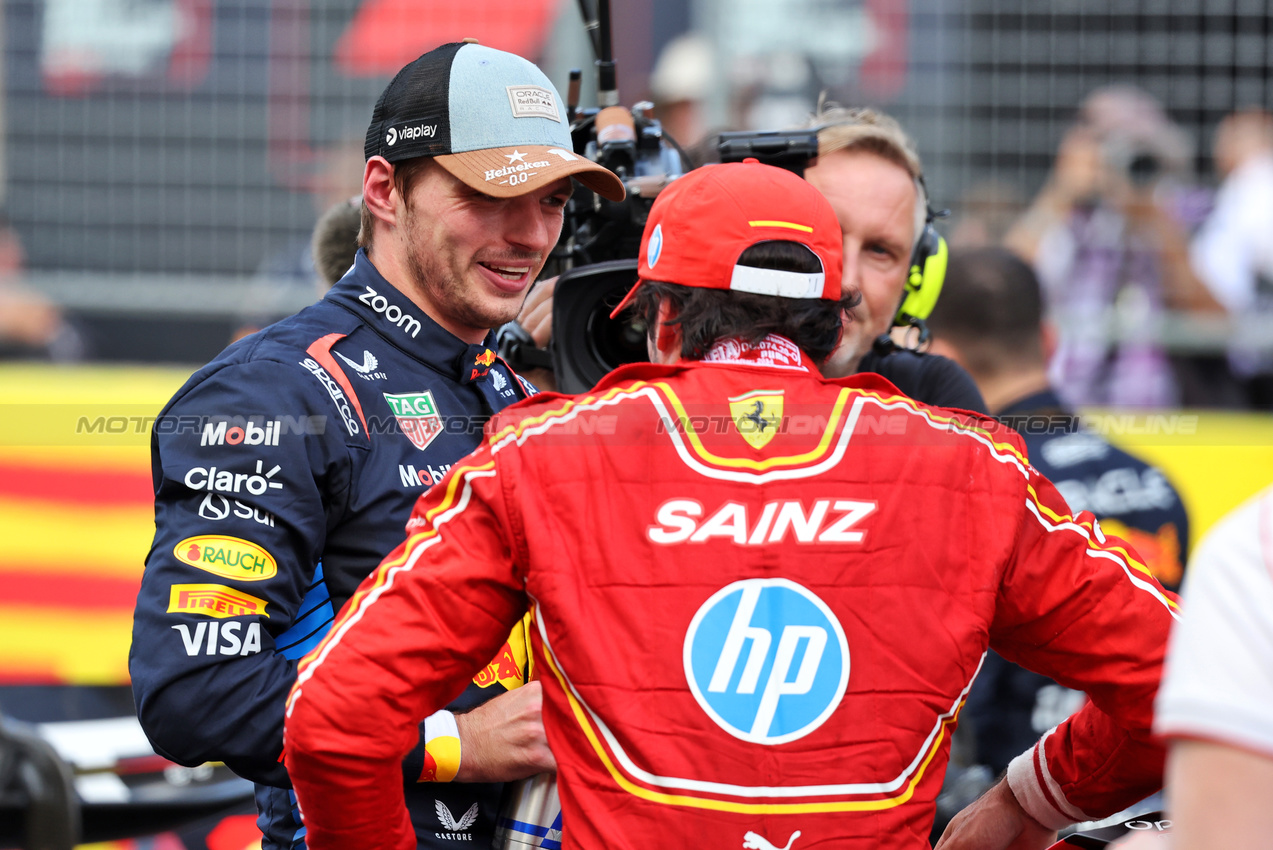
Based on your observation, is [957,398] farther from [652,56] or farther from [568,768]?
[652,56]

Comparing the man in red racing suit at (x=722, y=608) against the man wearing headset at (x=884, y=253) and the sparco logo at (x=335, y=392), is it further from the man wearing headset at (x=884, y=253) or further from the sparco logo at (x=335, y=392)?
the man wearing headset at (x=884, y=253)

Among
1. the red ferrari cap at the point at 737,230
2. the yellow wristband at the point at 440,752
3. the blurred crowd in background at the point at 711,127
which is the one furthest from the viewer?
the blurred crowd in background at the point at 711,127

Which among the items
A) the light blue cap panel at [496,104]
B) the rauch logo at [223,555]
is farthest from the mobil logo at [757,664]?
the light blue cap panel at [496,104]

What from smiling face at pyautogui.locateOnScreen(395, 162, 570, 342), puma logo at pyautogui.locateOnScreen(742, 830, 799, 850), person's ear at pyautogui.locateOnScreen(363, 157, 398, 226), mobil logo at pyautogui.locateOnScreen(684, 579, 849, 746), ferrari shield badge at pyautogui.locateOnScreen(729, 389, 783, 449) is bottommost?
puma logo at pyautogui.locateOnScreen(742, 830, 799, 850)

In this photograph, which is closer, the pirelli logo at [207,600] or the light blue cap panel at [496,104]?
the pirelli logo at [207,600]

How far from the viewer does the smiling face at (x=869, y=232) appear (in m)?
2.72

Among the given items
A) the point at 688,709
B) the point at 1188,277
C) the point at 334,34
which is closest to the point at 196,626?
the point at 688,709

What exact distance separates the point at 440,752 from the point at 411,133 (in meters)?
0.91

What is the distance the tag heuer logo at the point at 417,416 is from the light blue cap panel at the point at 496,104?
1.22 ft

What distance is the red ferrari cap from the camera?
1.66m

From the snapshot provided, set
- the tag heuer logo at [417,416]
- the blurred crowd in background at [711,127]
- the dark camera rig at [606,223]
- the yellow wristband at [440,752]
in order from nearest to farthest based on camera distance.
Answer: the yellow wristband at [440,752] → the tag heuer logo at [417,416] → the dark camera rig at [606,223] → the blurred crowd in background at [711,127]

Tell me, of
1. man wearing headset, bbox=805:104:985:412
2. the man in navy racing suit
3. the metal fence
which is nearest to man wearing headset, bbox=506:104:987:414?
man wearing headset, bbox=805:104:985:412

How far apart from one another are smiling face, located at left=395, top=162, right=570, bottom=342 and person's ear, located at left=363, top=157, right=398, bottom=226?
3cm

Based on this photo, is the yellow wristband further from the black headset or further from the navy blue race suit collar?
the black headset
